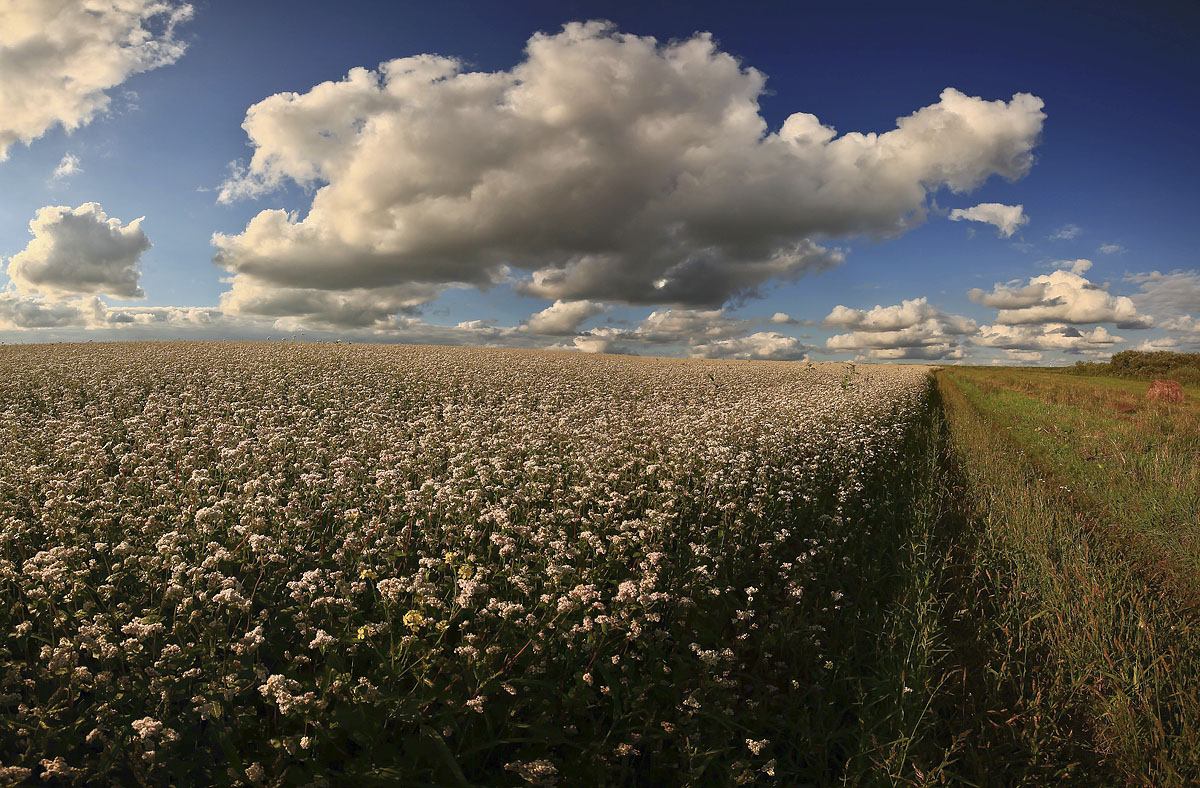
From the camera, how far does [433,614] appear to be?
166 inches

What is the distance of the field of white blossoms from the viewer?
123 inches

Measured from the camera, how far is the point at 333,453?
8.21 metres

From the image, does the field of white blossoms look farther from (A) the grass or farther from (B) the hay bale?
(B) the hay bale

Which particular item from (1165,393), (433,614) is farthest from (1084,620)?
(1165,393)

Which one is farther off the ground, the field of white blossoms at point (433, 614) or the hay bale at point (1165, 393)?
the hay bale at point (1165, 393)

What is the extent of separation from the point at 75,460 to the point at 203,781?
6841 millimetres

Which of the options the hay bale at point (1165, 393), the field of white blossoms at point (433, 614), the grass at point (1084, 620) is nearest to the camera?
the field of white blossoms at point (433, 614)

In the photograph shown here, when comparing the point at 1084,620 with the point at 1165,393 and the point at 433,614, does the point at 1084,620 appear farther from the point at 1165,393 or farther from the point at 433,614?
the point at 1165,393

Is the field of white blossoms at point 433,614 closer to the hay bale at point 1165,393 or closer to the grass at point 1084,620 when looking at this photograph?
the grass at point 1084,620

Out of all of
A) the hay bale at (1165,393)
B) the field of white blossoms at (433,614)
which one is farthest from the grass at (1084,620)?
the hay bale at (1165,393)

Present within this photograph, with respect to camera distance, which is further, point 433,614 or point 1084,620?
point 1084,620

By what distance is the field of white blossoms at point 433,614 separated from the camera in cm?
312

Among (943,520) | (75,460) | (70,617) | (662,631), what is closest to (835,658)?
(662,631)

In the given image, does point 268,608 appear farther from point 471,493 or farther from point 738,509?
point 738,509
